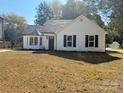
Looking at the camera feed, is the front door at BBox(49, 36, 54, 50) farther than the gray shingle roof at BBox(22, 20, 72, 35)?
Yes

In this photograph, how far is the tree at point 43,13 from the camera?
80.7 meters

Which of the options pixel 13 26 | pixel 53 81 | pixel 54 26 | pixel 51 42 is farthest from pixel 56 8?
pixel 53 81

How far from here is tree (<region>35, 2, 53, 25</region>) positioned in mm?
80688

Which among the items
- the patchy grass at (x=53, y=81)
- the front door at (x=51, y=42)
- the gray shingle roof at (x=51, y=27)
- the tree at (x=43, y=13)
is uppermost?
the tree at (x=43, y=13)

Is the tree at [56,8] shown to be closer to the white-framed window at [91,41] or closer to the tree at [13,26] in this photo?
the tree at [13,26]

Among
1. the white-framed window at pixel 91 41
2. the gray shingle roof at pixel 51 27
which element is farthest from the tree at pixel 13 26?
the white-framed window at pixel 91 41

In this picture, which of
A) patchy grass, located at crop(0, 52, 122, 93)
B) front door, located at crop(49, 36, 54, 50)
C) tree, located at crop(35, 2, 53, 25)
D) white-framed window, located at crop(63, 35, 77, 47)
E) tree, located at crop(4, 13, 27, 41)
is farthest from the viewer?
tree, located at crop(35, 2, 53, 25)

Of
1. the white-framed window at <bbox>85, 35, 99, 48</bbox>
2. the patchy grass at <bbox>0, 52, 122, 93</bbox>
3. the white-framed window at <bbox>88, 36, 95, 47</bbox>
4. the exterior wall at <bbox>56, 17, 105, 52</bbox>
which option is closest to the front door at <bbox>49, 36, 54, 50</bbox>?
the exterior wall at <bbox>56, 17, 105, 52</bbox>

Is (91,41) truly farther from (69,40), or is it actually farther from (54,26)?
(54,26)

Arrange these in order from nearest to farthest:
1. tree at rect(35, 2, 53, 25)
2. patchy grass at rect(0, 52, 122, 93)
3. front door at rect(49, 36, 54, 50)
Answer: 1. patchy grass at rect(0, 52, 122, 93)
2. front door at rect(49, 36, 54, 50)
3. tree at rect(35, 2, 53, 25)

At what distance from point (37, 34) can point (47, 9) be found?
3846 cm

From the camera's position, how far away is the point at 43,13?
80.9m

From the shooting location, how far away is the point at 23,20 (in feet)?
219

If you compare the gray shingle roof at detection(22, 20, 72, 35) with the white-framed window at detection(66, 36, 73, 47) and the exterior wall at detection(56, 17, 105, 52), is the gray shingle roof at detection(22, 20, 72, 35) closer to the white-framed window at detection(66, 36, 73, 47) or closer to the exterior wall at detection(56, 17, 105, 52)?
the exterior wall at detection(56, 17, 105, 52)
